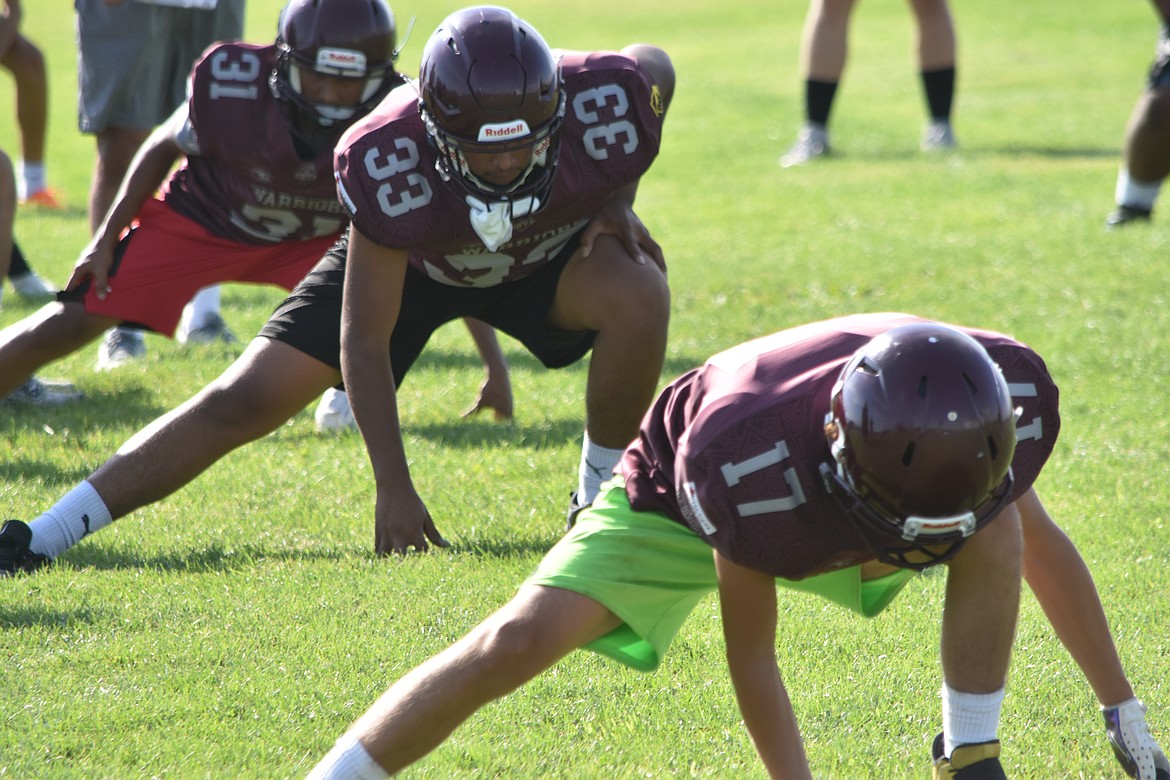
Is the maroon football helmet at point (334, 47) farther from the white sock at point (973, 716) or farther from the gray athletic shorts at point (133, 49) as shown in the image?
the white sock at point (973, 716)

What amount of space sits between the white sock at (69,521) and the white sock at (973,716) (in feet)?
8.28

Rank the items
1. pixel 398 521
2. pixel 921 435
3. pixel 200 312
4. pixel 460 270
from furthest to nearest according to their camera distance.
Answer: pixel 200 312 < pixel 460 270 < pixel 398 521 < pixel 921 435

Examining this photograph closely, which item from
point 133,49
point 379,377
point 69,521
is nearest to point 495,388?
point 379,377

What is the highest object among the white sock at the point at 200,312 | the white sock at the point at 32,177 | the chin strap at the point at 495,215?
the chin strap at the point at 495,215

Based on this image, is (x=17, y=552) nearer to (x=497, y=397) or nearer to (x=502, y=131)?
(x=502, y=131)

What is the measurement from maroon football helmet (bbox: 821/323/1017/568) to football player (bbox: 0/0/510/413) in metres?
2.59

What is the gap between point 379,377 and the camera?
4.01 meters

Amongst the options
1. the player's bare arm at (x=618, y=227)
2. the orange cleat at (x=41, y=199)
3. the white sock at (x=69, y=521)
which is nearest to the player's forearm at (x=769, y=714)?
the player's bare arm at (x=618, y=227)

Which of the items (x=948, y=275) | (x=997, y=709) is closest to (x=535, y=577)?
(x=997, y=709)

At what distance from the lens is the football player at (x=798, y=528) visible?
2.44m

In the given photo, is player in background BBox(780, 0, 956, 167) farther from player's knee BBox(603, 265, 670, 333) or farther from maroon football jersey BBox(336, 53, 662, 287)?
player's knee BBox(603, 265, 670, 333)

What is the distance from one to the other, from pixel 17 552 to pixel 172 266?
1306mm

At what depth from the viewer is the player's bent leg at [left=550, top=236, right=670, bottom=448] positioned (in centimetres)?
421

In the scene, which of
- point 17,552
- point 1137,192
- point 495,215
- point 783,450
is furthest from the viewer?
point 1137,192
